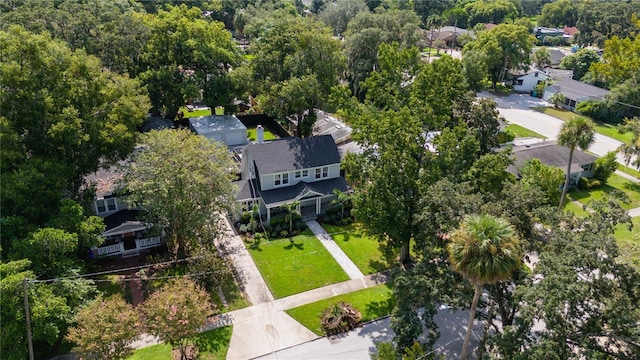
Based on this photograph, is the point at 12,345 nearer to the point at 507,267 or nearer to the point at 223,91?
the point at 507,267

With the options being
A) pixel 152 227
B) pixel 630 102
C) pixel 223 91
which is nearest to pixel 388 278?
pixel 152 227

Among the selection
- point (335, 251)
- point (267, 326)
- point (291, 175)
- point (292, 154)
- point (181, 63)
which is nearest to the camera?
point (267, 326)

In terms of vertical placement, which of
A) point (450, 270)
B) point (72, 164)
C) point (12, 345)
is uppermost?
point (72, 164)

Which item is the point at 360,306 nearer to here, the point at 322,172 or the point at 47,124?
the point at 322,172

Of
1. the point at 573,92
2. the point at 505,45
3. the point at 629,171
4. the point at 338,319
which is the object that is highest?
the point at 505,45

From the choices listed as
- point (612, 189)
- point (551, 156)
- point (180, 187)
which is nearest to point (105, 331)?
point (180, 187)

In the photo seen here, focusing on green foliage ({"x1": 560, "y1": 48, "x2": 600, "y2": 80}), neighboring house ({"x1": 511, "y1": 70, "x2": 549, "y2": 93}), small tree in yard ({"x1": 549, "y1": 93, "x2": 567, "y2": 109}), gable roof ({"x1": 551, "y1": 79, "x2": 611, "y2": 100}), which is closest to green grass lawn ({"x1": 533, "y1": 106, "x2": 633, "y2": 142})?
small tree in yard ({"x1": 549, "y1": 93, "x2": 567, "y2": 109})

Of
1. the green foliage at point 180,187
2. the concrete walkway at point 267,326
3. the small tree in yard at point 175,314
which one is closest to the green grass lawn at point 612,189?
the concrete walkway at point 267,326
